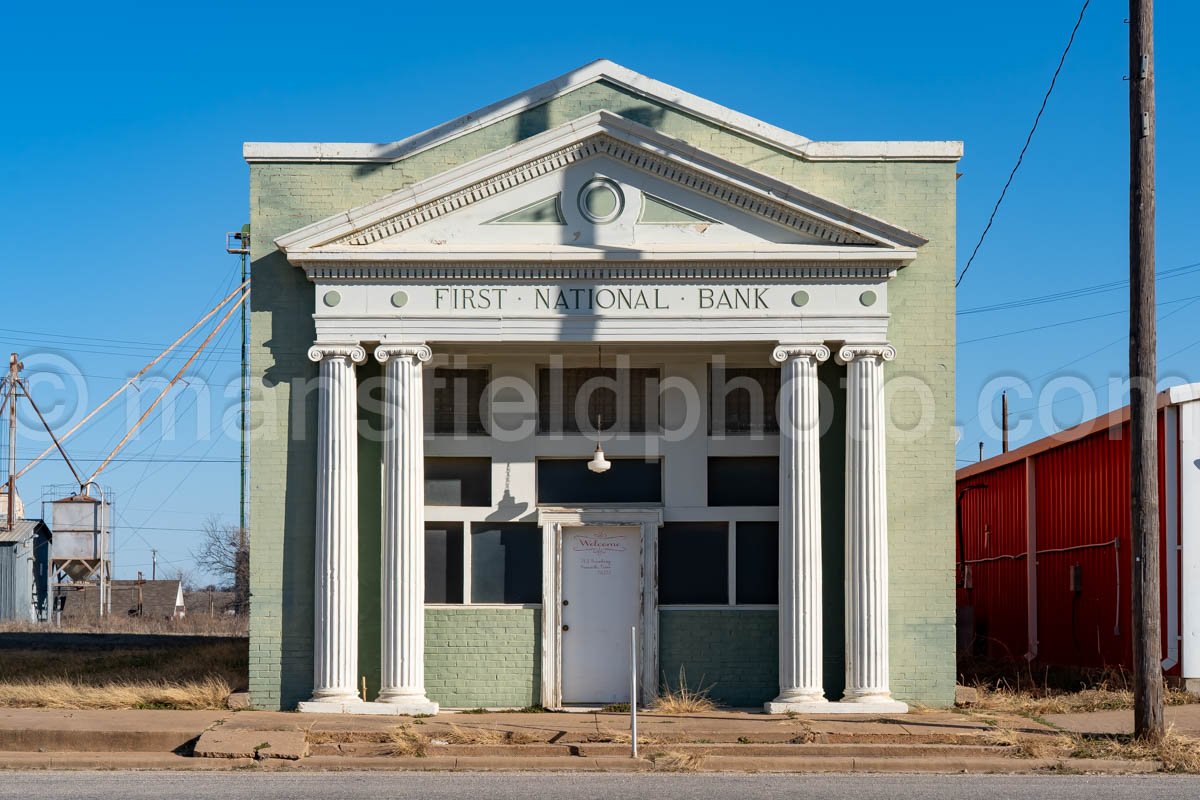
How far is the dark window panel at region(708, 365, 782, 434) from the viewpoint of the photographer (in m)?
17.3

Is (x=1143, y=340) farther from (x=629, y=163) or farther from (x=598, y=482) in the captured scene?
(x=598, y=482)

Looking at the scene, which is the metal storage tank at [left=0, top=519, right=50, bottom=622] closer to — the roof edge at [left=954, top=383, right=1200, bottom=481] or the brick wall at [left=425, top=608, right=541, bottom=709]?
the roof edge at [left=954, top=383, right=1200, bottom=481]

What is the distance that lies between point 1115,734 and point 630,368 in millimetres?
6786

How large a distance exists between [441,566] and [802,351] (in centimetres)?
497

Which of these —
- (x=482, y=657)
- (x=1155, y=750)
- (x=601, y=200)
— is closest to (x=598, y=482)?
(x=482, y=657)

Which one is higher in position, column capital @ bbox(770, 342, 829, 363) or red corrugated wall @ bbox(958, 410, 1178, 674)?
column capital @ bbox(770, 342, 829, 363)

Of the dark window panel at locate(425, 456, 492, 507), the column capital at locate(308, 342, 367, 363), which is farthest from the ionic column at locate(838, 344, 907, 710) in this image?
the column capital at locate(308, 342, 367, 363)

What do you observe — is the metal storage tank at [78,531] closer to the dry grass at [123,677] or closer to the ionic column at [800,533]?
the dry grass at [123,677]

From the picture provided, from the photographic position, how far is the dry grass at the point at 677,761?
1312cm

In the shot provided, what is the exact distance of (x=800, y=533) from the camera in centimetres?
1605

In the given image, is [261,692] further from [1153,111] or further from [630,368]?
[1153,111]

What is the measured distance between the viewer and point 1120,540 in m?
19.5

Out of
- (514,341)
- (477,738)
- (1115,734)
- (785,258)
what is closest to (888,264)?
(785,258)

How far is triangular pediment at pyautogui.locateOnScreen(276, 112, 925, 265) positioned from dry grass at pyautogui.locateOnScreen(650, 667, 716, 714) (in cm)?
502
